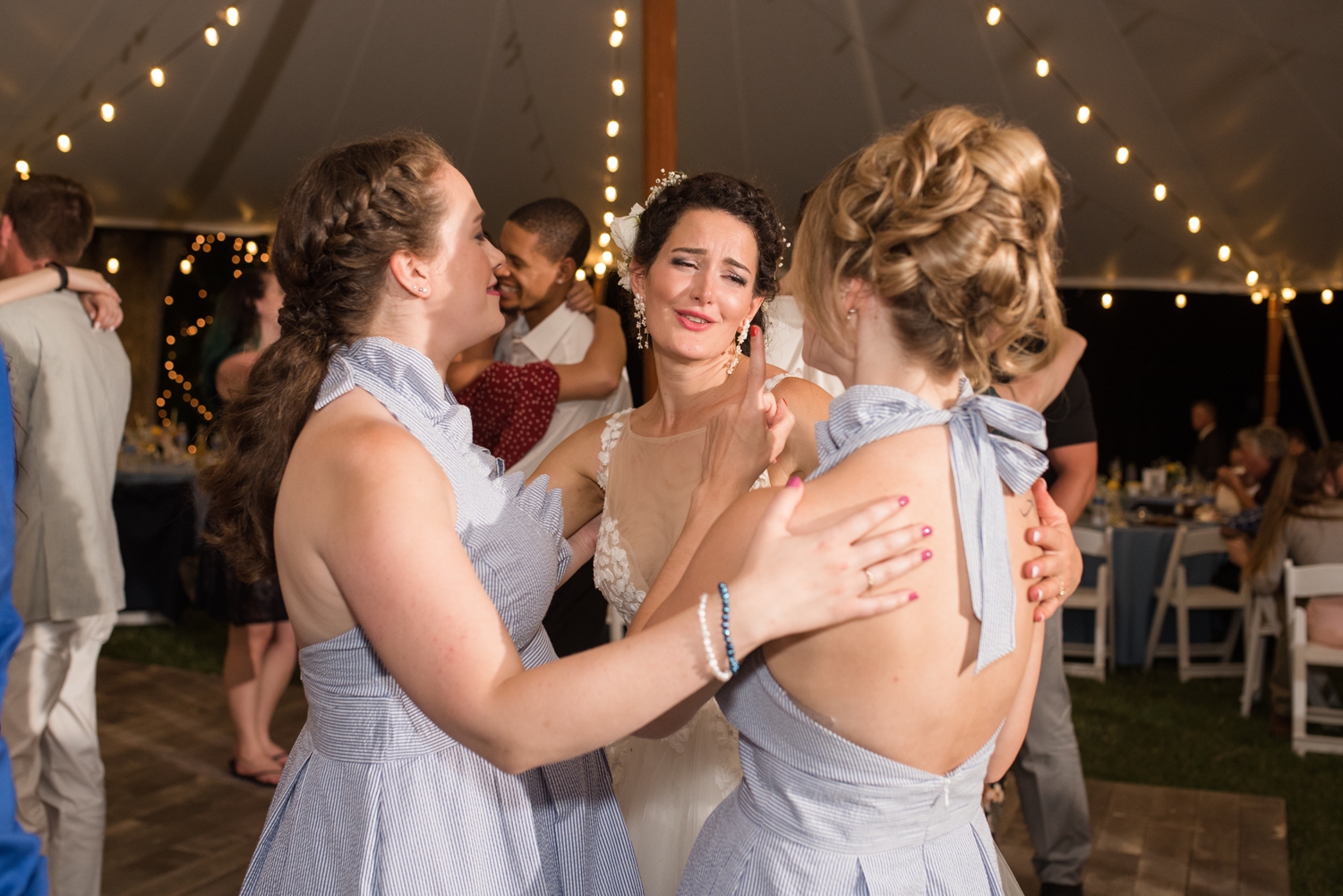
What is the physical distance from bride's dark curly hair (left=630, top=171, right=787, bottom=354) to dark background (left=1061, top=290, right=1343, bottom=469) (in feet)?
29.1

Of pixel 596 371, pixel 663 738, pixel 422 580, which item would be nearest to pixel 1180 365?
pixel 596 371

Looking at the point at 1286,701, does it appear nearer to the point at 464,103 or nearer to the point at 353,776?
the point at 353,776

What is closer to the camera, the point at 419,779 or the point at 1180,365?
the point at 419,779

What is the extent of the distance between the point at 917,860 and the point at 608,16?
5598 millimetres

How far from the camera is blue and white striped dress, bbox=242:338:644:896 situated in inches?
47.3

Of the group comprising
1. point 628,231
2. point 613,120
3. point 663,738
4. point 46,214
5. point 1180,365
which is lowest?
point 1180,365

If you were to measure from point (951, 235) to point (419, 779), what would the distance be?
2.75 ft

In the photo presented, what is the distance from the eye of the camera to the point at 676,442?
195cm

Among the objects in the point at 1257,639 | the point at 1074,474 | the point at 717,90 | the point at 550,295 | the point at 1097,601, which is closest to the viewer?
the point at 1074,474

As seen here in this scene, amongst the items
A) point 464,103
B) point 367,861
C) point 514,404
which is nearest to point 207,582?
point 514,404

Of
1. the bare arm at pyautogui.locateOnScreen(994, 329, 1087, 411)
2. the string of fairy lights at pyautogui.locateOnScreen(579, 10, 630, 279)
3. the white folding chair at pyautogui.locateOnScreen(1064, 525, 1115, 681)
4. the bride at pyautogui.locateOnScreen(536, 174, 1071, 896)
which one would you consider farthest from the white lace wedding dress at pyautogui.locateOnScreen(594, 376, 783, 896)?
the white folding chair at pyautogui.locateOnScreen(1064, 525, 1115, 681)

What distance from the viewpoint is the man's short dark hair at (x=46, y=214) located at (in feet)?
8.49

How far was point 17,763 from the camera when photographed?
2525 mm

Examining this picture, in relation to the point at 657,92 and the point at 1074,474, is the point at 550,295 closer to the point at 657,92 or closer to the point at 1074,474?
the point at 657,92
